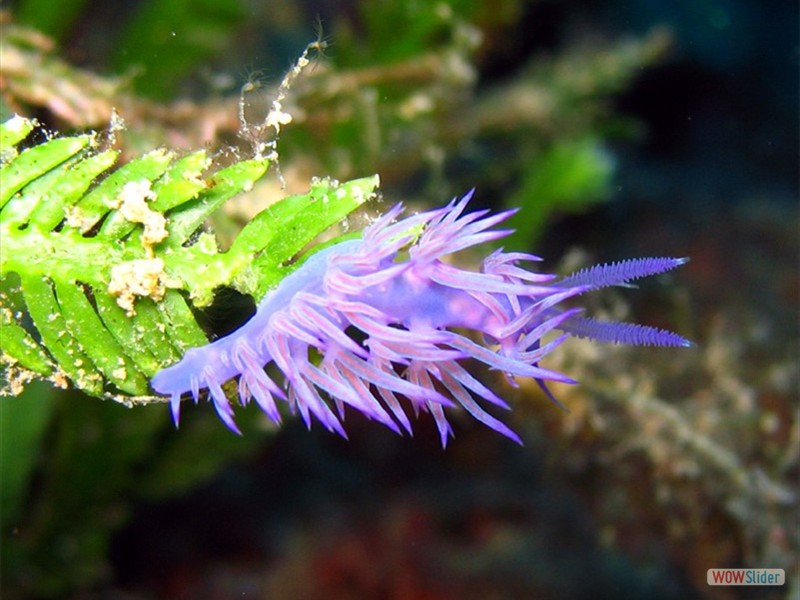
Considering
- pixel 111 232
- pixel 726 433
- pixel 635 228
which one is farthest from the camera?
pixel 635 228

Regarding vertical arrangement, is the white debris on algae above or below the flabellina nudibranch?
above

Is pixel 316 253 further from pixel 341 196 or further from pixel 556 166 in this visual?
pixel 556 166

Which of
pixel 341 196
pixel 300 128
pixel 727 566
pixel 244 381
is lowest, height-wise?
pixel 727 566

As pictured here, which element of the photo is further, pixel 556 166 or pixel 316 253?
pixel 556 166

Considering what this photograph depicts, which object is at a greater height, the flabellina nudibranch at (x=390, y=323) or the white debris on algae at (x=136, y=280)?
the white debris on algae at (x=136, y=280)

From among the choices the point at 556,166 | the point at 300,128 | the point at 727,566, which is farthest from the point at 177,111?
the point at 727,566

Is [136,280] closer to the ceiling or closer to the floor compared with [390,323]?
closer to the ceiling

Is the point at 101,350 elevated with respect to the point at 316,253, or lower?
lower

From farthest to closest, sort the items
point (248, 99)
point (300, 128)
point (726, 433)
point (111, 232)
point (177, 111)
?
1. point (726, 433)
2. point (300, 128)
3. point (177, 111)
4. point (248, 99)
5. point (111, 232)
